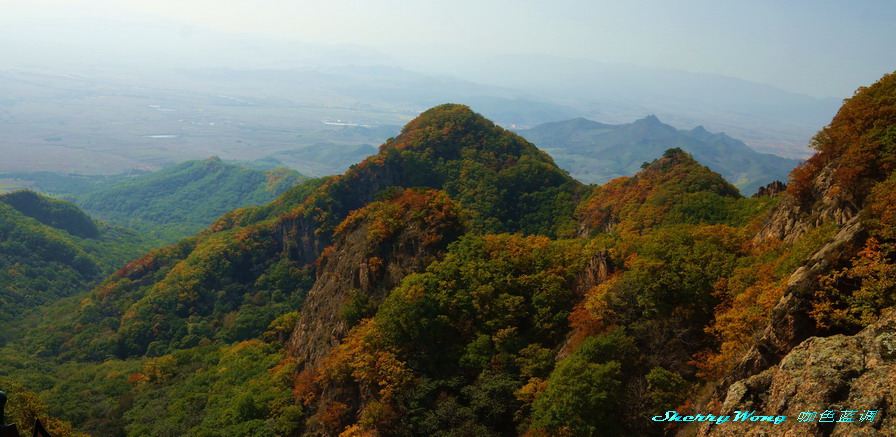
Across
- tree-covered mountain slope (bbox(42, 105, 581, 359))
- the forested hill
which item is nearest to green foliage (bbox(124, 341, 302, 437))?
the forested hill

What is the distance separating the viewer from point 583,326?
20.6 metres

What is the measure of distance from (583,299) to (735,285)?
23.6 feet

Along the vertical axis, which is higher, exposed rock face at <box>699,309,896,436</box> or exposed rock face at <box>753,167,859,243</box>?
exposed rock face at <box>753,167,859,243</box>

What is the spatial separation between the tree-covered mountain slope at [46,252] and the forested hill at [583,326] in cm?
2863

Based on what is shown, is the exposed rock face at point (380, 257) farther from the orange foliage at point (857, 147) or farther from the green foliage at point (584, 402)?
the orange foliage at point (857, 147)

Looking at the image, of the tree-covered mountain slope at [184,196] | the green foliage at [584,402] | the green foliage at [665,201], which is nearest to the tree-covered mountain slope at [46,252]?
the tree-covered mountain slope at [184,196]

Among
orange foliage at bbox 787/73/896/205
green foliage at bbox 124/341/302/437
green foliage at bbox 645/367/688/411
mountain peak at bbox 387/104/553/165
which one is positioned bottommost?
green foliage at bbox 124/341/302/437

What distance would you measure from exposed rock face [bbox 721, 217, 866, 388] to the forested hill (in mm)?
51

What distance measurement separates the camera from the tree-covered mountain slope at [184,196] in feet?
474

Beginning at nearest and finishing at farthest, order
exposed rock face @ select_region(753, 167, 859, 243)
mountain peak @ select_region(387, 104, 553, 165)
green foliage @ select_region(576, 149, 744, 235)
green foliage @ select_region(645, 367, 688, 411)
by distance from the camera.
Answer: green foliage @ select_region(645, 367, 688, 411) < exposed rock face @ select_region(753, 167, 859, 243) < green foliage @ select_region(576, 149, 744, 235) < mountain peak @ select_region(387, 104, 553, 165)

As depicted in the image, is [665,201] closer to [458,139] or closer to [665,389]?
[665,389]

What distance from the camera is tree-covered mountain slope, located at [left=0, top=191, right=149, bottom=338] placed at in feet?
249

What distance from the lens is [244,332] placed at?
55.5m

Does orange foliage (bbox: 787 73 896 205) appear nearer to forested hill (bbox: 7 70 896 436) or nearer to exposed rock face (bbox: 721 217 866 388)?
forested hill (bbox: 7 70 896 436)
